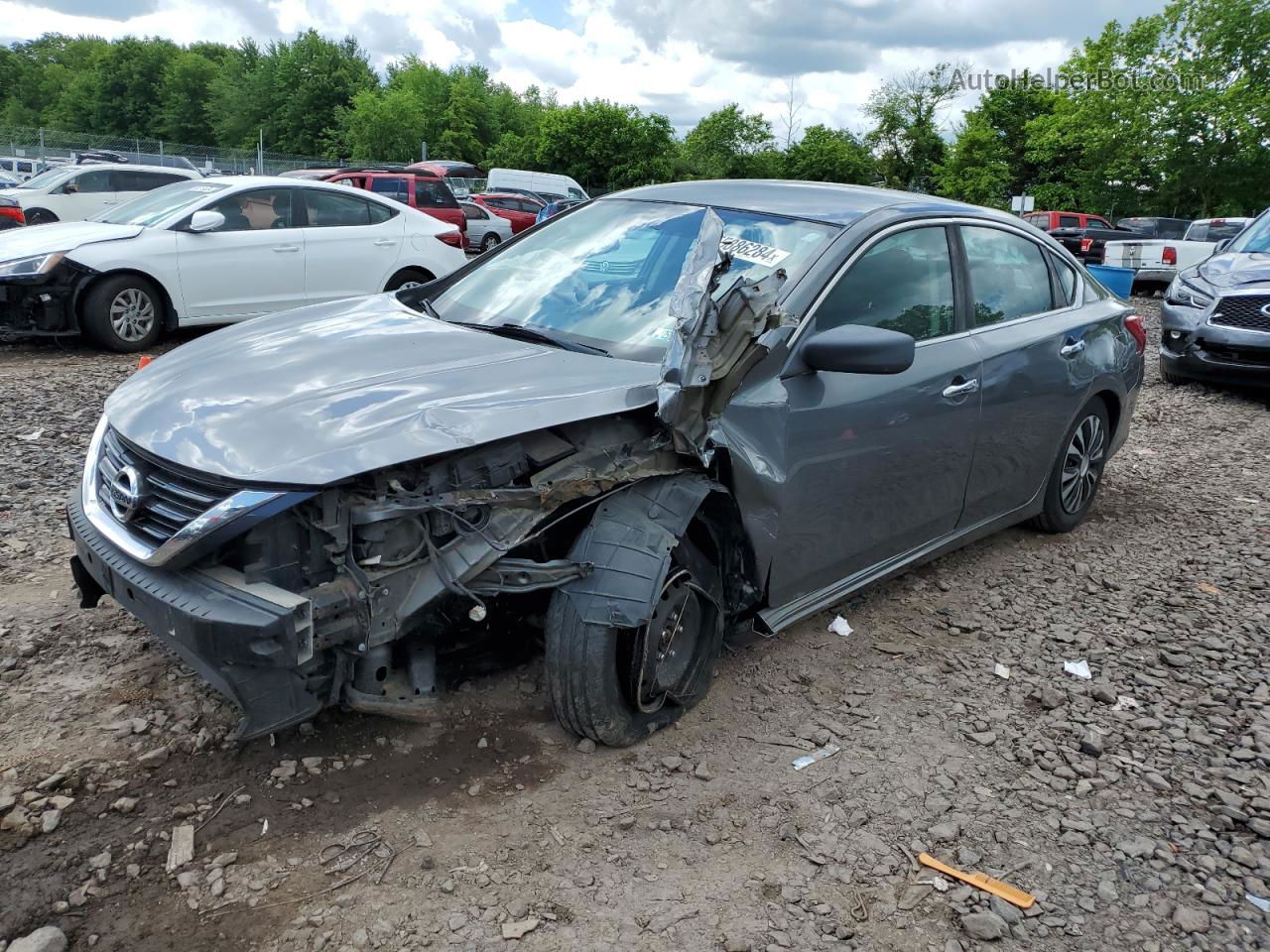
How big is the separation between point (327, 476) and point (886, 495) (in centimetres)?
207

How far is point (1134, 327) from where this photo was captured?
513 cm

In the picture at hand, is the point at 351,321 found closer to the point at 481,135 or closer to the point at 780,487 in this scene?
the point at 780,487

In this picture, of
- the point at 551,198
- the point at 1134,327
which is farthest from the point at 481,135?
the point at 1134,327

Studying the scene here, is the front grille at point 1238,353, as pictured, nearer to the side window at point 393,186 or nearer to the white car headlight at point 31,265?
the white car headlight at point 31,265

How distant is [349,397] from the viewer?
8.93 ft

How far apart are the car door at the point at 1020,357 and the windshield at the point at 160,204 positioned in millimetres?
7190

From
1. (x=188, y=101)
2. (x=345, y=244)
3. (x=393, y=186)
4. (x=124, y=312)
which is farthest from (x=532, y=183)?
(x=188, y=101)

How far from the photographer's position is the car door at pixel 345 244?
362 inches

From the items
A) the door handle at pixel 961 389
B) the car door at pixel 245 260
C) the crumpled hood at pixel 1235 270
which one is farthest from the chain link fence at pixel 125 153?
the door handle at pixel 961 389

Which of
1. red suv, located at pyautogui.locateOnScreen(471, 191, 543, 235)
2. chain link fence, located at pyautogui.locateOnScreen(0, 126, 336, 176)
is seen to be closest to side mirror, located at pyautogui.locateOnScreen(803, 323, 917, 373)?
red suv, located at pyautogui.locateOnScreen(471, 191, 543, 235)

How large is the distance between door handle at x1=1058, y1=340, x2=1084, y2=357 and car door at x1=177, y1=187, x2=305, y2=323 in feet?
22.5

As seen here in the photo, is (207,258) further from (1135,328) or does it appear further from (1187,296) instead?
(1187,296)

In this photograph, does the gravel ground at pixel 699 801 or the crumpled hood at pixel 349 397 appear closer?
the gravel ground at pixel 699 801

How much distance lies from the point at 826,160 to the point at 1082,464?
45.1m
